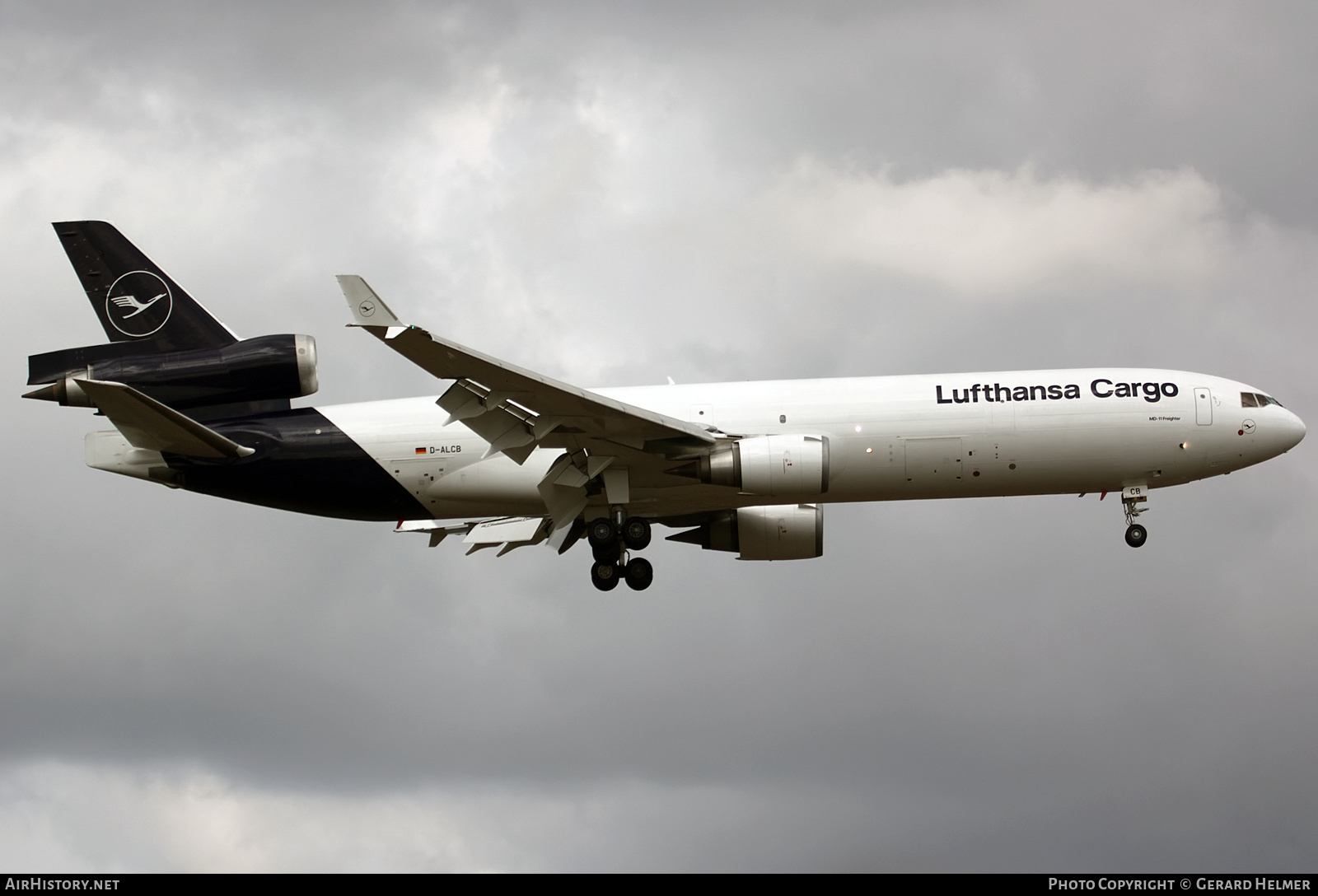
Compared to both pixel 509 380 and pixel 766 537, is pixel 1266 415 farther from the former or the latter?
pixel 509 380

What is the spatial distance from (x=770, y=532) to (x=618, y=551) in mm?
5746

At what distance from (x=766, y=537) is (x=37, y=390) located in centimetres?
2002

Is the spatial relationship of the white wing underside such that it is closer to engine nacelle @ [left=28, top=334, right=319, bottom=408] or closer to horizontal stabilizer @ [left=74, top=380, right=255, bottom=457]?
engine nacelle @ [left=28, top=334, right=319, bottom=408]

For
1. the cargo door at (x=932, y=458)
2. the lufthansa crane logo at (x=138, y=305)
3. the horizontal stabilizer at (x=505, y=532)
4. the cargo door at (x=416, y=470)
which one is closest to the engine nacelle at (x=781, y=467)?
the cargo door at (x=932, y=458)

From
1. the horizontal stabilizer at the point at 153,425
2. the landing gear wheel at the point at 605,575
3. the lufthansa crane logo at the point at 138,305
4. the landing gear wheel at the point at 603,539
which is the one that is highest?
the lufthansa crane logo at the point at 138,305

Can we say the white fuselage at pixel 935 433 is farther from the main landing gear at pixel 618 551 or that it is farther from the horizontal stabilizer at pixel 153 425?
the horizontal stabilizer at pixel 153 425

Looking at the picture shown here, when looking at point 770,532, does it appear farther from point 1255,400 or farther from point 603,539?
point 1255,400

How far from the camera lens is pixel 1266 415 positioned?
139 ft

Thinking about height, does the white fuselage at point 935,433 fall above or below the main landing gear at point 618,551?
above

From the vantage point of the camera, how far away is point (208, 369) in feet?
136

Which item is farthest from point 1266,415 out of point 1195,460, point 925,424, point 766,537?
point 766,537

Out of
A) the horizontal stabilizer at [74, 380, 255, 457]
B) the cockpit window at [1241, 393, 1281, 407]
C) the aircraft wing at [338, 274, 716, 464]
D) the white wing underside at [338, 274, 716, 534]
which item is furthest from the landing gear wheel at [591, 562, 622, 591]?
the cockpit window at [1241, 393, 1281, 407]

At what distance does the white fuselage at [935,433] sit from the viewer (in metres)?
40.8
